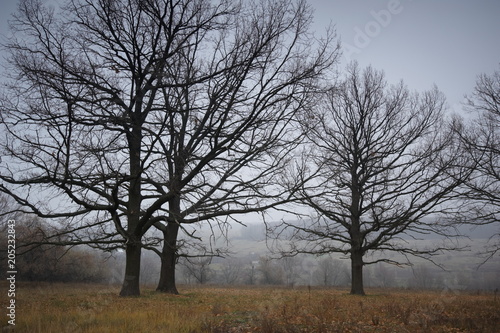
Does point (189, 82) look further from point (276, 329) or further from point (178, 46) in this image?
point (276, 329)

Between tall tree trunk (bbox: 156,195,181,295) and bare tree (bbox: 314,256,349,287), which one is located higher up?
tall tree trunk (bbox: 156,195,181,295)

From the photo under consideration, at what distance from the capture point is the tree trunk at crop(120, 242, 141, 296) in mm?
10008

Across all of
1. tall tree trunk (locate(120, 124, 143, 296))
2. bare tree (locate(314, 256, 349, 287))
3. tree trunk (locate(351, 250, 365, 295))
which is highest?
tall tree trunk (locate(120, 124, 143, 296))

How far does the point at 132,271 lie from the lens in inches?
404

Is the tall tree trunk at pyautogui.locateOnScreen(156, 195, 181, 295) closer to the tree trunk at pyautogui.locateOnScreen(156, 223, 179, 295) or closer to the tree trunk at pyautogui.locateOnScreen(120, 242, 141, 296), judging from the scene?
the tree trunk at pyautogui.locateOnScreen(156, 223, 179, 295)

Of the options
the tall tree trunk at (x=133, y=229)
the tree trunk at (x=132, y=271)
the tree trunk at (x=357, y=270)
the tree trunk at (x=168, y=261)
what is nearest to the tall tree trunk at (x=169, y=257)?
the tree trunk at (x=168, y=261)

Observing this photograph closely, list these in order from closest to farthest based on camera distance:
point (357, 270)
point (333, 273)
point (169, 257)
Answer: point (169, 257) < point (357, 270) < point (333, 273)

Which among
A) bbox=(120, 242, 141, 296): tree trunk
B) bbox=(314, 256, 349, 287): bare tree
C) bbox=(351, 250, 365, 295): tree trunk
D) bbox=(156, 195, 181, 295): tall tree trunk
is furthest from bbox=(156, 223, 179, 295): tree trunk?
bbox=(314, 256, 349, 287): bare tree

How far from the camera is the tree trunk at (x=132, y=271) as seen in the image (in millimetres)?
10008

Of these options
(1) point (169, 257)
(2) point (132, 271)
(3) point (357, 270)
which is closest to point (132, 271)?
(2) point (132, 271)

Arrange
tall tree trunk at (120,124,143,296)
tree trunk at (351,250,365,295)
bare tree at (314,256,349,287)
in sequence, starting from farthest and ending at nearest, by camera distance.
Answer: bare tree at (314,256,349,287), tree trunk at (351,250,365,295), tall tree trunk at (120,124,143,296)

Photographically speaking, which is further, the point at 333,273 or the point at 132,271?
the point at 333,273

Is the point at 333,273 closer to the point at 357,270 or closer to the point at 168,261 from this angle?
the point at 357,270

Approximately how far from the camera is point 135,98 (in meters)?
9.65
